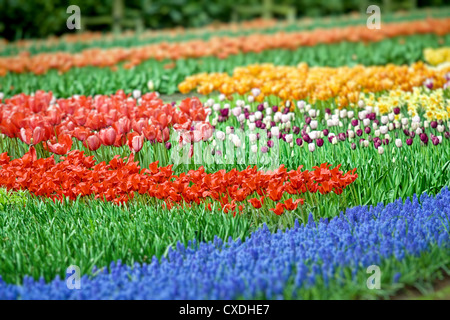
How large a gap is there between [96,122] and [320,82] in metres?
2.97

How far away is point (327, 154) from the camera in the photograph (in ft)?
17.1

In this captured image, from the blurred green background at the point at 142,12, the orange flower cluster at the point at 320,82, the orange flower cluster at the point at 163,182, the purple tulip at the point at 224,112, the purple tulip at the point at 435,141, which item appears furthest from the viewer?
the blurred green background at the point at 142,12

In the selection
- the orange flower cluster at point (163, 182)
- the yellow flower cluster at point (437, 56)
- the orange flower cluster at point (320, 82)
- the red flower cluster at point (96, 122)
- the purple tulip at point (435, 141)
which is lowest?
the orange flower cluster at point (163, 182)

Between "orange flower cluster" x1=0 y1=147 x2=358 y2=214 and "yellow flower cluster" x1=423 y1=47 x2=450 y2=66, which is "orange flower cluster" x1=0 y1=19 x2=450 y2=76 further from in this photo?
"orange flower cluster" x1=0 y1=147 x2=358 y2=214

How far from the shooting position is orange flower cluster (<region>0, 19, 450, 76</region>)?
1070 centimetres

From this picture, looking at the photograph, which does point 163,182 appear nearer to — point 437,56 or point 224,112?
point 224,112

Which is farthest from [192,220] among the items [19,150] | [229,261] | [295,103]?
[295,103]

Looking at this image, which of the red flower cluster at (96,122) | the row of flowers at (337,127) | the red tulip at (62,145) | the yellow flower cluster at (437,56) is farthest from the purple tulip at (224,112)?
the yellow flower cluster at (437,56)

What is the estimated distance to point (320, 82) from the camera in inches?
297

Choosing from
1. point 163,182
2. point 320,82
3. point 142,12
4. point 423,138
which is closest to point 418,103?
point 320,82

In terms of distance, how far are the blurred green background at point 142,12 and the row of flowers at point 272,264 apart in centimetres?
1444

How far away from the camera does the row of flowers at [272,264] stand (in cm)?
319

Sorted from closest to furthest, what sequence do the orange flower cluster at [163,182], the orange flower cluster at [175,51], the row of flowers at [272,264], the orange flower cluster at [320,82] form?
the row of flowers at [272,264]
the orange flower cluster at [163,182]
the orange flower cluster at [320,82]
the orange flower cluster at [175,51]

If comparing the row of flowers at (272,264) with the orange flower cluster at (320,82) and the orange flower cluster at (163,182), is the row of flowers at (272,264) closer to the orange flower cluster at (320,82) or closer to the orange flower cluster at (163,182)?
the orange flower cluster at (163,182)
